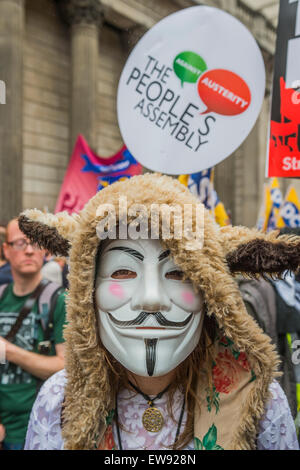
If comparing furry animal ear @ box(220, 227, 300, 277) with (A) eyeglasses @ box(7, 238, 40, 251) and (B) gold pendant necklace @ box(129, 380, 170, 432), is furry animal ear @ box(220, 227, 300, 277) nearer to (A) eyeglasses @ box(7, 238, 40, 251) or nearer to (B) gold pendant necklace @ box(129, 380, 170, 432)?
(B) gold pendant necklace @ box(129, 380, 170, 432)

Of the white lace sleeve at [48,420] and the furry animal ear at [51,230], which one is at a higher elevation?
the furry animal ear at [51,230]

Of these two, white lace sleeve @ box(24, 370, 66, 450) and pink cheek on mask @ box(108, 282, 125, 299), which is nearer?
pink cheek on mask @ box(108, 282, 125, 299)

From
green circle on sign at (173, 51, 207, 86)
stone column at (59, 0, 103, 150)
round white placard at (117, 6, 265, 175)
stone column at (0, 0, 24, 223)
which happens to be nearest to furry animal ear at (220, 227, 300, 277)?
round white placard at (117, 6, 265, 175)

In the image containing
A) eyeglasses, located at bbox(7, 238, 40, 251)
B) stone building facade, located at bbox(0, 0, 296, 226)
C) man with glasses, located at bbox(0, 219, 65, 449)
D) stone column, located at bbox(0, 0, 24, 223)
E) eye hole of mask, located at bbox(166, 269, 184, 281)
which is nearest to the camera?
eye hole of mask, located at bbox(166, 269, 184, 281)

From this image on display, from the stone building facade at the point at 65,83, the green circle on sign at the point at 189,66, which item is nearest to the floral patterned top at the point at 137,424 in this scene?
the green circle on sign at the point at 189,66

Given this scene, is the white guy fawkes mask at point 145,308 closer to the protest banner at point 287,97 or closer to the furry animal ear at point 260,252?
the furry animal ear at point 260,252

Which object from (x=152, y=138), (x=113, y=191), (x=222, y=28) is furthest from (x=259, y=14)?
(x=113, y=191)

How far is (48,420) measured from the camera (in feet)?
4.60

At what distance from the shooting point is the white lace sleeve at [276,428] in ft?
4.33

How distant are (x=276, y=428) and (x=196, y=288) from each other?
481 millimetres

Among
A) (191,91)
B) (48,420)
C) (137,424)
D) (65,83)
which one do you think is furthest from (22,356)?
(65,83)

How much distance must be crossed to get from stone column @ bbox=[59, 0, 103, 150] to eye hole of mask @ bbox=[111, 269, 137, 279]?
8.51 metres

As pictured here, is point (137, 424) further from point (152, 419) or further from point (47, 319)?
point (47, 319)

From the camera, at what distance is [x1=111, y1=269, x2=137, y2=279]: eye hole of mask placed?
4.30 ft
